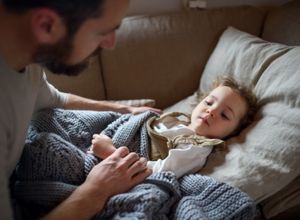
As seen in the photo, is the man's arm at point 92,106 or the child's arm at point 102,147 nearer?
the child's arm at point 102,147

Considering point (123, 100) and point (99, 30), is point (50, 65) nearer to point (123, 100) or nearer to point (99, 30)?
point (99, 30)

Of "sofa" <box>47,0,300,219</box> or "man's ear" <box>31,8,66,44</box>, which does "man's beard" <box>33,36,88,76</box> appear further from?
"sofa" <box>47,0,300,219</box>

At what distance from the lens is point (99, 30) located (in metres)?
1.14

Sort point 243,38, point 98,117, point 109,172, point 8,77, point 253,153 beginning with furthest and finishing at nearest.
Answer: point 243,38
point 98,117
point 253,153
point 109,172
point 8,77

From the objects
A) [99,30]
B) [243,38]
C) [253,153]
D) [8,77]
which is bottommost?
[253,153]

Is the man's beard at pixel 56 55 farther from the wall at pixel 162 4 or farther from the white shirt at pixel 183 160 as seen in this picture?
the wall at pixel 162 4

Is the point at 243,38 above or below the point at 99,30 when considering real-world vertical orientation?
below

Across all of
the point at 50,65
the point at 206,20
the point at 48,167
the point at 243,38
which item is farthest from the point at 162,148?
Result: the point at 206,20

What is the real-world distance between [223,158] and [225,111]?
204 mm

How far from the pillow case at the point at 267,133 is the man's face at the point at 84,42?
0.57m

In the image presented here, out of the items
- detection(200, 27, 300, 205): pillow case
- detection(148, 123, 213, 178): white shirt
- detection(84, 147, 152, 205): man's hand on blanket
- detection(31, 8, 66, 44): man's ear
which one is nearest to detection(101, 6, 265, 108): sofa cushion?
detection(200, 27, 300, 205): pillow case

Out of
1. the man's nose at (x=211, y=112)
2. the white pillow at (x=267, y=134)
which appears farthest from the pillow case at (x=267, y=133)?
the man's nose at (x=211, y=112)

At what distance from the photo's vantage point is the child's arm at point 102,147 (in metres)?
1.37

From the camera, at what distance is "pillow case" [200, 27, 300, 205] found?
1.35 meters
